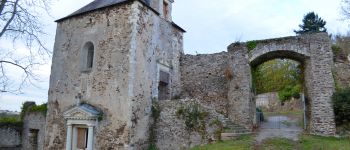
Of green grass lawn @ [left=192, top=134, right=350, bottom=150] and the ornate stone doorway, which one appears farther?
the ornate stone doorway

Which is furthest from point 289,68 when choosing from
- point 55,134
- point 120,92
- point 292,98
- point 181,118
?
point 55,134

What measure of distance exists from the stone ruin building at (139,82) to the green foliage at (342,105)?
0.88 ft

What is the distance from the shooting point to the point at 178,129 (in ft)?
42.2

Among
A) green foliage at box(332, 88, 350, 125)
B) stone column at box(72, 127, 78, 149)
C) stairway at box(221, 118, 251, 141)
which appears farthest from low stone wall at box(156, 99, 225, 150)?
green foliage at box(332, 88, 350, 125)

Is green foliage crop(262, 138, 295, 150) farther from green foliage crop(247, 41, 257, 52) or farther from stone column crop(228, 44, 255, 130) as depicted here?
green foliage crop(247, 41, 257, 52)

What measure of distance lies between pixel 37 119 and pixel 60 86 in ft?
13.5

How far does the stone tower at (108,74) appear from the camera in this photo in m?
12.6

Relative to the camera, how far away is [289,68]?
2606 centimetres

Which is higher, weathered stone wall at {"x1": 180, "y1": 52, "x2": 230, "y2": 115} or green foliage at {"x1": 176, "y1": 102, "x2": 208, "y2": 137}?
weathered stone wall at {"x1": 180, "y1": 52, "x2": 230, "y2": 115}

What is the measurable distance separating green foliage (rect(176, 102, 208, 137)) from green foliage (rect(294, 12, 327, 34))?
17.7 meters

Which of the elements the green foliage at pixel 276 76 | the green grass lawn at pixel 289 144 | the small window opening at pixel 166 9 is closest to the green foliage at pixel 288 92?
the green foliage at pixel 276 76

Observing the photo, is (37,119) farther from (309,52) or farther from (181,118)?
(309,52)

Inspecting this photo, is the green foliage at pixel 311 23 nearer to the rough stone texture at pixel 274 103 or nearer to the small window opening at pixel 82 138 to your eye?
the rough stone texture at pixel 274 103

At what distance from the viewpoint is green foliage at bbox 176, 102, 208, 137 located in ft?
40.4
